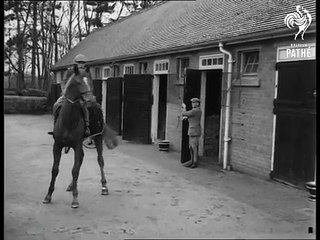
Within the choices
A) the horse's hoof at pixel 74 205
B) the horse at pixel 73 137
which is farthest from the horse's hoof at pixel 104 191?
the horse's hoof at pixel 74 205

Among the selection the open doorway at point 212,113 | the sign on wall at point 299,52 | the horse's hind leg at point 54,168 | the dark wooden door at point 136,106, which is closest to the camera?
the sign on wall at point 299,52

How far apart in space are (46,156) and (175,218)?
0.76m

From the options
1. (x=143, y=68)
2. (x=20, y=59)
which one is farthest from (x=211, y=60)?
(x=20, y=59)

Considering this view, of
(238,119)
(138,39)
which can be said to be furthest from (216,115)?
(138,39)

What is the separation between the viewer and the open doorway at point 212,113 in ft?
15.1

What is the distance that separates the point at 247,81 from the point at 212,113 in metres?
2.25

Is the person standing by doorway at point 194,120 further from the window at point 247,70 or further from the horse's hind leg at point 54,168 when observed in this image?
the horse's hind leg at point 54,168

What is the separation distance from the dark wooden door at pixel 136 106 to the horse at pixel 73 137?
0.29 ft

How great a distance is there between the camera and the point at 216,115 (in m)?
4.86

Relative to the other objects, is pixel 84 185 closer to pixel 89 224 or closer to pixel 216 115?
pixel 89 224

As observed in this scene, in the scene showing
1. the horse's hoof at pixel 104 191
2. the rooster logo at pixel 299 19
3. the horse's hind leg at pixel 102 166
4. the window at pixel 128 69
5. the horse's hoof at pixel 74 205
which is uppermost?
the rooster logo at pixel 299 19

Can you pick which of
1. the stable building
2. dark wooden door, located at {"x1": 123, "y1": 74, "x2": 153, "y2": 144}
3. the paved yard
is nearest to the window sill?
the stable building

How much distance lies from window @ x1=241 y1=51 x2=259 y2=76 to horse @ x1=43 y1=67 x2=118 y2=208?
3.54 ft

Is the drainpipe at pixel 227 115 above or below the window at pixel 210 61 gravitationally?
below
